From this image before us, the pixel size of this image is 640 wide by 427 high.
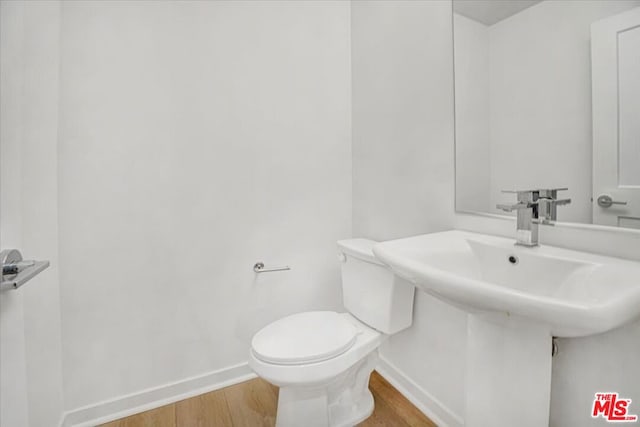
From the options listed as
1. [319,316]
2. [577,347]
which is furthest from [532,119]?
[319,316]

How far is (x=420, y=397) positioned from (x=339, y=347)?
0.59 metres

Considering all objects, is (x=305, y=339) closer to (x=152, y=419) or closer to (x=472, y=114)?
(x=152, y=419)

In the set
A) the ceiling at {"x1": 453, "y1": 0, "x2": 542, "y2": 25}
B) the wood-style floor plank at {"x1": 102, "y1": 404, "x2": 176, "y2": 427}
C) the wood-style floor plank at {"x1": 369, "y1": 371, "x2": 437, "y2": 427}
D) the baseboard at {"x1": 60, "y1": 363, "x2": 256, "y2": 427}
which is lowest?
the wood-style floor plank at {"x1": 102, "y1": 404, "x2": 176, "y2": 427}

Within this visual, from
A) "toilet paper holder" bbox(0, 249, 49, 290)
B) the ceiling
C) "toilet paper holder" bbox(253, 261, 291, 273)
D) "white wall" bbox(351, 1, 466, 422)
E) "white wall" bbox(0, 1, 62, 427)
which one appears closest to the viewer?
"toilet paper holder" bbox(0, 249, 49, 290)

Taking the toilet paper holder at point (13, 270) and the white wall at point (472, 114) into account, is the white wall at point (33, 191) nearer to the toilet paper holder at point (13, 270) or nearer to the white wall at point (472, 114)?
the toilet paper holder at point (13, 270)

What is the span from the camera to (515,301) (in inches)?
23.2

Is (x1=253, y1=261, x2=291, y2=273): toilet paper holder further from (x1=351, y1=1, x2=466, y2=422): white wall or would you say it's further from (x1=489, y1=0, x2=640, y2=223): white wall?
(x1=489, y1=0, x2=640, y2=223): white wall

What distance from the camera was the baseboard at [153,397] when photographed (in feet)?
4.53

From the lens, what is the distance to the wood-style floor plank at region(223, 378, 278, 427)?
141cm

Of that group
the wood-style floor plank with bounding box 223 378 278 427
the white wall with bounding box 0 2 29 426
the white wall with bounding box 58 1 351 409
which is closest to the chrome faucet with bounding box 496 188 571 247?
the white wall with bounding box 58 1 351 409

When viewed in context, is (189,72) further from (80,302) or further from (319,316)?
(319,316)

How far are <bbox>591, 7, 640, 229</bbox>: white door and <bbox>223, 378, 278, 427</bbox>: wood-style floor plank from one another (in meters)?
1.49

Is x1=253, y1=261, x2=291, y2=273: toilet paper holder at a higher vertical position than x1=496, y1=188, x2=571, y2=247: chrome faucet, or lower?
lower

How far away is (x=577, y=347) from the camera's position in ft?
2.95
